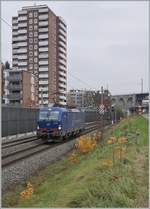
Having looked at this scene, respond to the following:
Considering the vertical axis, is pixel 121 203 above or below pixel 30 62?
below

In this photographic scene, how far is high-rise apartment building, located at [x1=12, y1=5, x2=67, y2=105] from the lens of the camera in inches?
3233

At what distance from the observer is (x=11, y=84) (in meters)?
122

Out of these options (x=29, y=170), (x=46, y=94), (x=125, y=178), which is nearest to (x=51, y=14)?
(x=46, y=94)

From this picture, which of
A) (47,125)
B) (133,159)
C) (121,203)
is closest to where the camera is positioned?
(121,203)

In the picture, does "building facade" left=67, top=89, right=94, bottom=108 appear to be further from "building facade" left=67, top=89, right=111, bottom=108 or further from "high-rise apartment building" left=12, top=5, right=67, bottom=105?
"high-rise apartment building" left=12, top=5, right=67, bottom=105

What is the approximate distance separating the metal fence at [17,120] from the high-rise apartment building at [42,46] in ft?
95.2

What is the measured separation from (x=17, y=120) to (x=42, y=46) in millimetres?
48678

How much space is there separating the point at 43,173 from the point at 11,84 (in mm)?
104472

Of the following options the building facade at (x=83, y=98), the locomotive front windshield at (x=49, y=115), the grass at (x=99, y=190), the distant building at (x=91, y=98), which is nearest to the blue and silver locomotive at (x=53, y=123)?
the locomotive front windshield at (x=49, y=115)

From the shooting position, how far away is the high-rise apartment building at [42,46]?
269ft

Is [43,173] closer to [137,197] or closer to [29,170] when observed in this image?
[29,170]

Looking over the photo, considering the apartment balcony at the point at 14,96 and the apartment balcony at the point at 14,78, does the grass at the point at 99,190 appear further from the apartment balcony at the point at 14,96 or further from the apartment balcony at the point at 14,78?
the apartment balcony at the point at 14,96

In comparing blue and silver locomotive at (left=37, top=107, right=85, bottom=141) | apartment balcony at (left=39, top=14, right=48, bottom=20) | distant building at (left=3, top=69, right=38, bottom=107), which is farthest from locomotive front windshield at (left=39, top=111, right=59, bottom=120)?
distant building at (left=3, top=69, right=38, bottom=107)

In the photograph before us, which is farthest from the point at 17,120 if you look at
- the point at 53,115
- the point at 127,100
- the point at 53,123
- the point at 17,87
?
the point at 17,87
